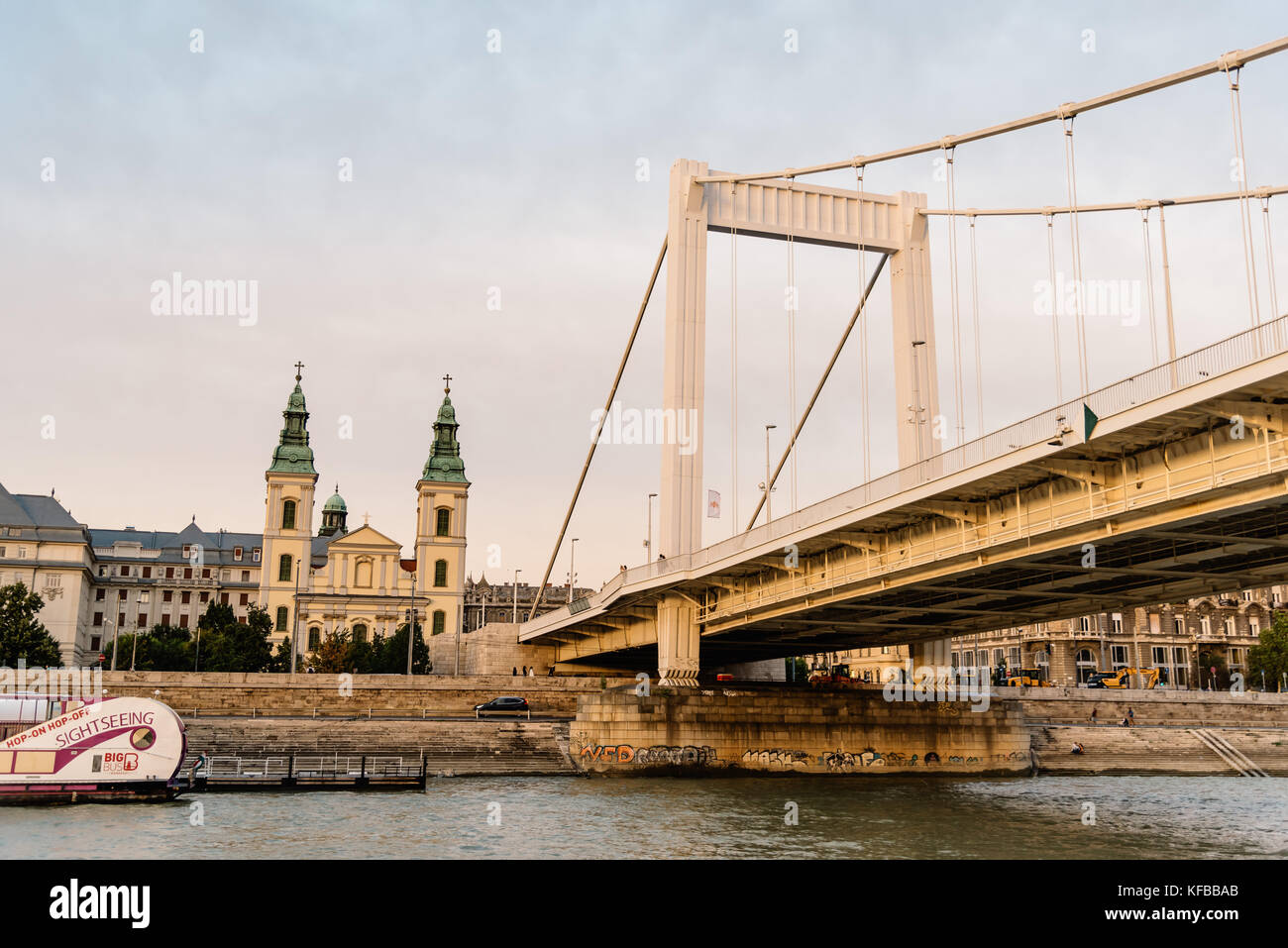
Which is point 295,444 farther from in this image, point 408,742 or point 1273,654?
point 1273,654

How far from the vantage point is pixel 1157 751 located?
61.5m

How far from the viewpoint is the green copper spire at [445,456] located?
128375 mm

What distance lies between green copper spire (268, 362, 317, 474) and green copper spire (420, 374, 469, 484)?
1278cm

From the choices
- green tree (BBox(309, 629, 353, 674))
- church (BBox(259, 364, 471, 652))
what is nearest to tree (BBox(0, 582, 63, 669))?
green tree (BBox(309, 629, 353, 674))

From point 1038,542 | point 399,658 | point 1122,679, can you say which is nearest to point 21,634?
point 399,658

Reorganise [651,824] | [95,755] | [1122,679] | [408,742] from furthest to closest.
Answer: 1. [1122,679]
2. [408,742]
3. [95,755]
4. [651,824]

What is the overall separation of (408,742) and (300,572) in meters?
79.1

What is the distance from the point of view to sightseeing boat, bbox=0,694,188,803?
3278cm

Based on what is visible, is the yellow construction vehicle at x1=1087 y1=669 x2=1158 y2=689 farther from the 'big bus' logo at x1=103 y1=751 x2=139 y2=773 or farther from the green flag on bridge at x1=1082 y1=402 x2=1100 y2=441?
the 'big bus' logo at x1=103 y1=751 x2=139 y2=773

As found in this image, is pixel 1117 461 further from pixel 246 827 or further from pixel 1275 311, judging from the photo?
pixel 246 827

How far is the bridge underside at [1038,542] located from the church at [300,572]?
238 ft

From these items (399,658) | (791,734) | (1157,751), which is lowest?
(1157,751)
